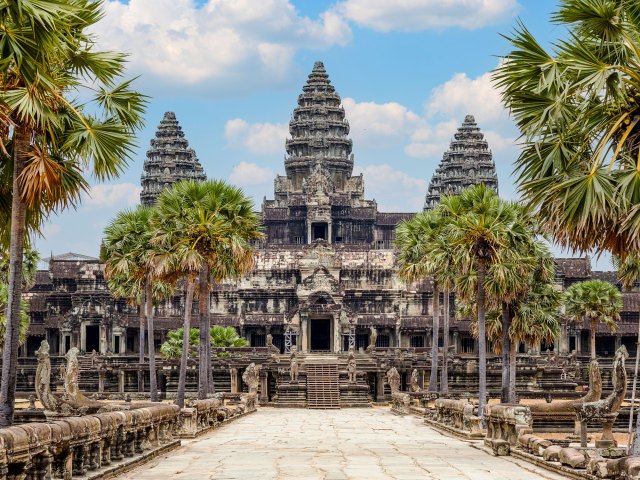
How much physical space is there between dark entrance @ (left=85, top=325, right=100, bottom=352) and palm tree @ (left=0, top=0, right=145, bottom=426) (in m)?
63.4

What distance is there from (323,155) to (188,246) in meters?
67.3

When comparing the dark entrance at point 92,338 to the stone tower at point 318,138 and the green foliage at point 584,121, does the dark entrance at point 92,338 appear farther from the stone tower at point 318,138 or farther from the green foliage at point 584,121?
the green foliage at point 584,121

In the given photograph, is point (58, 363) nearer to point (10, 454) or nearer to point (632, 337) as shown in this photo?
point (632, 337)

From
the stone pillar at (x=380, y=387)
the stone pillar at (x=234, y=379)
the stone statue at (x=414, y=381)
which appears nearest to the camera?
the stone statue at (x=414, y=381)

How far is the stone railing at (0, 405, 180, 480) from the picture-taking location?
13672mm

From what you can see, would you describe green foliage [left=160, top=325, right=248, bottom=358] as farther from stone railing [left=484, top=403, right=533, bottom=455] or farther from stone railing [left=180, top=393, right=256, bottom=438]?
stone railing [left=484, top=403, right=533, bottom=455]

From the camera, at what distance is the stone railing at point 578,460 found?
14406mm

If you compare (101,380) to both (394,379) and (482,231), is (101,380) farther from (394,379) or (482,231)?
(482,231)

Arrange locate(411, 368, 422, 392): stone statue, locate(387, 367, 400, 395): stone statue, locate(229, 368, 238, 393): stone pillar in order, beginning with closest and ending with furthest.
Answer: locate(387, 367, 400, 395): stone statue, locate(411, 368, 422, 392): stone statue, locate(229, 368, 238, 393): stone pillar

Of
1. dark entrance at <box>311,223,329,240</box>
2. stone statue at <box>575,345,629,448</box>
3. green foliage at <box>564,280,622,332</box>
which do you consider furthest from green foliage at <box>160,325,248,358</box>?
stone statue at <box>575,345,629,448</box>

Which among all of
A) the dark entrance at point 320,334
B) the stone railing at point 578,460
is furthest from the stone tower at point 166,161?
the stone railing at point 578,460

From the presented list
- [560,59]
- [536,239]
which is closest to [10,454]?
[560,59]

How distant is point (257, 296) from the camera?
279ft

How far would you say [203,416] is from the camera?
33.0m
